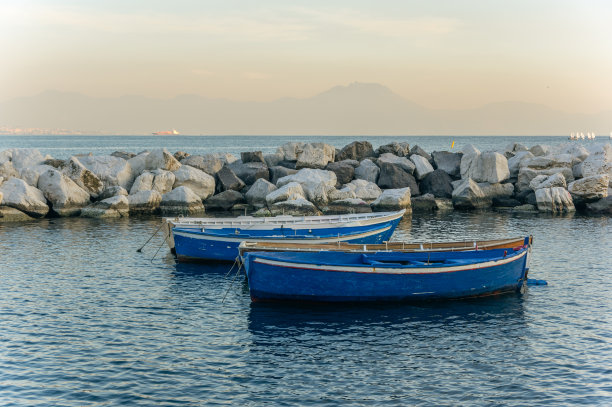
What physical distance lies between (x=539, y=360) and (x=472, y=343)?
6.83ft

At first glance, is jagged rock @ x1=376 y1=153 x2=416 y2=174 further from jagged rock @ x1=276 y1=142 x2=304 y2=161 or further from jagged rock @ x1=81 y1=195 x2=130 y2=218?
jagged rock @ x1=81 y1=195 x2=130 y2=218

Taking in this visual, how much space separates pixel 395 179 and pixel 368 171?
294 centimetres

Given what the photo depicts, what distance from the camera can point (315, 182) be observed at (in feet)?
166

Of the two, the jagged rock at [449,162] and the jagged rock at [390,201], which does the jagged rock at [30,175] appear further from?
the jagged rock at [449,162]

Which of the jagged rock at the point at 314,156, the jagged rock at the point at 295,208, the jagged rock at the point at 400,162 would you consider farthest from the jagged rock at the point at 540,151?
the jagged rock at the point at 295,208

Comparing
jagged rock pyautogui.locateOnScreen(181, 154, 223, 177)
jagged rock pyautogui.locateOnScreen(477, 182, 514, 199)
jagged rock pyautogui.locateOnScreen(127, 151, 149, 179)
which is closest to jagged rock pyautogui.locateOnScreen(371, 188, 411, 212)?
jagged rock pyautogui.locateOnScreen(477, 182, 514, 199)

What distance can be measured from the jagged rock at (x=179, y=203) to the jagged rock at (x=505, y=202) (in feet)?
82.1

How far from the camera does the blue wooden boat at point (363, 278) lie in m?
22.4

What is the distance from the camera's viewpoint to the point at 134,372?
53.4 ft

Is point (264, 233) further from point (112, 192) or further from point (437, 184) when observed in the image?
point (437, 184)

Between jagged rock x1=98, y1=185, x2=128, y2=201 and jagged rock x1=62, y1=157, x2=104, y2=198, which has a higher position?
jagged rock x1=62, y1=157, x2=104, y2=198

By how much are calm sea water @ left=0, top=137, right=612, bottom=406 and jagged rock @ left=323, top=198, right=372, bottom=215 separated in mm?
18946

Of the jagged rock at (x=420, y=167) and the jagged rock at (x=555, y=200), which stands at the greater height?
the jagged rock at (x=420, y=167)

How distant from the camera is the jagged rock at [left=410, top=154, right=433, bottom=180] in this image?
5684 centimetres
